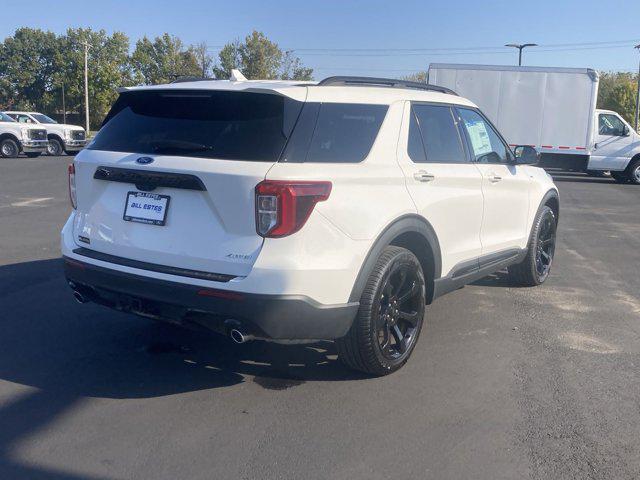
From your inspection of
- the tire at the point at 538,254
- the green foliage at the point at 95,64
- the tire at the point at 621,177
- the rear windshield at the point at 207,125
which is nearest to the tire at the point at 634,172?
the tire at the point at 621,177

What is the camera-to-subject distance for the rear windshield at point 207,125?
12.7 ft

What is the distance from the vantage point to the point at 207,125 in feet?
13.3

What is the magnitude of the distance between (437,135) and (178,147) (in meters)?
2.07

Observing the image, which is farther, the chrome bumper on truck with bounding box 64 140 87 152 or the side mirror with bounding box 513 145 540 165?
the chrome bumper on truck with bounding box 64 140 87 152

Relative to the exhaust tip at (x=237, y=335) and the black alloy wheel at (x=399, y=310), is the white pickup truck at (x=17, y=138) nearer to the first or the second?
the black alloy wheel at (x=399, y=310)

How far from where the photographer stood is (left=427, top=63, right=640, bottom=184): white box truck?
2005cm

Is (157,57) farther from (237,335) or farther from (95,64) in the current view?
(237,335)

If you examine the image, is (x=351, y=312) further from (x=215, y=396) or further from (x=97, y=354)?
(x=97, y=354)

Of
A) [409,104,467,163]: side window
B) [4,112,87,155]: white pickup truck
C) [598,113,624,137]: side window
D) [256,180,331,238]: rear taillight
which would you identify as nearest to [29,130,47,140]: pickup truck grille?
[4,112,87,155]: white pickup truck

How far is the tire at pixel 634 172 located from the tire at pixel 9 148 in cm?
2205

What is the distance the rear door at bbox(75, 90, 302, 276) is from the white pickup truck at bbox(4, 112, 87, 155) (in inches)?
1040

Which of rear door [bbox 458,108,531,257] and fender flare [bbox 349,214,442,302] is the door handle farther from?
rear door [bbox 458,108,531,257]

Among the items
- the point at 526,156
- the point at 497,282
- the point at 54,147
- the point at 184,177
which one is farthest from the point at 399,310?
the point at 54,147

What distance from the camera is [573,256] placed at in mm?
9039
